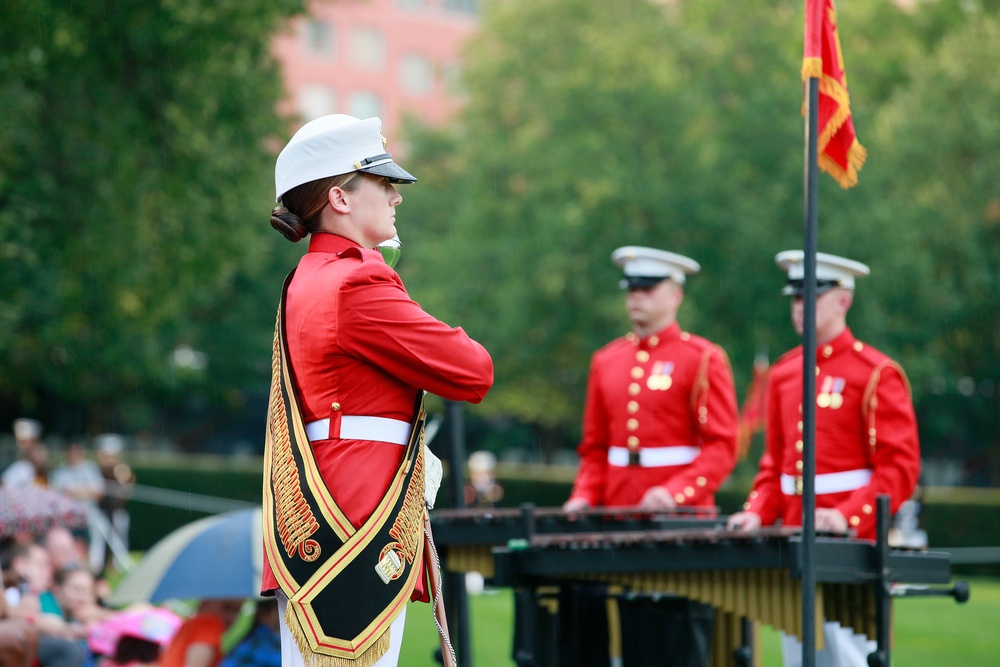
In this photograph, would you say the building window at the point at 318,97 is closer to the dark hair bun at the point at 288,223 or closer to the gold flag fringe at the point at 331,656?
the dark hair bun at the point at 288,223

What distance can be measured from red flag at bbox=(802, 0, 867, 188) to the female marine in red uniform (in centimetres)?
195

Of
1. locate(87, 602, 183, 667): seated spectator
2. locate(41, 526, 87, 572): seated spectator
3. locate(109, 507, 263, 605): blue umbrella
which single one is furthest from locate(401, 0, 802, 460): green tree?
locate(87, 602, 183, 667): seated spectator

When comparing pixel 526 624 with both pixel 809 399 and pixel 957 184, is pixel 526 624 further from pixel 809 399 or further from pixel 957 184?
pixel 957 184

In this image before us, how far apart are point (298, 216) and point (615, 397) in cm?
375

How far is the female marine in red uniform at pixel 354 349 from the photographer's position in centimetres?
403

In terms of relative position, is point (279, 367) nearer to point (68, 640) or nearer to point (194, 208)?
point (68, 640)

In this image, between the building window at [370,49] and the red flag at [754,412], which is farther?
the building window at [370,49]

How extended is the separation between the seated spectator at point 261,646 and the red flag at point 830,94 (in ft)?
11.6

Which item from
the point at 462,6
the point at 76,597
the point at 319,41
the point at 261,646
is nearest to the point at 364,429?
the point at 261,646

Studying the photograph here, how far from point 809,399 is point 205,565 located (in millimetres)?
4168

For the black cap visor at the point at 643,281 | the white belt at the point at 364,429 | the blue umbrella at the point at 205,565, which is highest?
the black cap visor at the point at 643,281

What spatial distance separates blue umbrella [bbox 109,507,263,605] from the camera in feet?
25.8

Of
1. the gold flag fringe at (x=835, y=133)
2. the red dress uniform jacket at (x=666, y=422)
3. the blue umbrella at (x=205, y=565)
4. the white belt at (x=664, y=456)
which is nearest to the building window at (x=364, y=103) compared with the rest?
the blue umbrella at (x=205, y=565)

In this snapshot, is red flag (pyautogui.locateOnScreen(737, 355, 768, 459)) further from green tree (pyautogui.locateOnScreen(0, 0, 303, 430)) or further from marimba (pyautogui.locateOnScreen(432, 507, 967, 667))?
marimba (pyautogui.locateOnScreen(432, 507, 967, 667))
